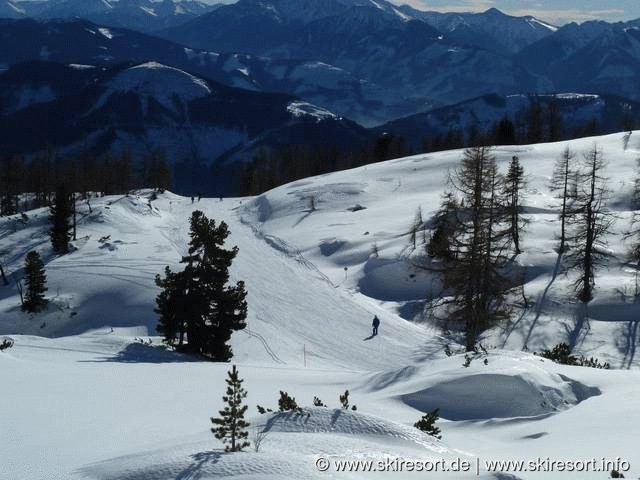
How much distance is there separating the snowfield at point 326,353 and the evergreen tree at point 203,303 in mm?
1413

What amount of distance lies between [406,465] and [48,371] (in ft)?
36.5

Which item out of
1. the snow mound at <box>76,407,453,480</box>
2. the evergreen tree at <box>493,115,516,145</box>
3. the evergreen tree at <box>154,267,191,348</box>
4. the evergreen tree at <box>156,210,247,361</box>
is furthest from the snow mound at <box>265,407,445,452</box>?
the evergreen tree at <box>493,115,516,145</box>

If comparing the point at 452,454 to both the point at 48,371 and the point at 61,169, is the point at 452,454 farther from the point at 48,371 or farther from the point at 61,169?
the point at 61,169

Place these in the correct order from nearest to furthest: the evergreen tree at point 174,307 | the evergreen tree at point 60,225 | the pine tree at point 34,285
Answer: the evergreen tree at point 174,307 → the pine tree at point 34,285 → the evergreen tree at point 60,225

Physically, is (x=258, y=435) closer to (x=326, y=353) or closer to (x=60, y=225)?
(x=326, y=353)

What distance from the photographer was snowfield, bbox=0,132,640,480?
28.9 feet

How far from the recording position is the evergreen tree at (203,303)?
27031mm

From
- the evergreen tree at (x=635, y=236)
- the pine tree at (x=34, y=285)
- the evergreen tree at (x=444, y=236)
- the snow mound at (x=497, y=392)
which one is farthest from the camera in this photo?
the evergreen tree at (x=635, y=236)

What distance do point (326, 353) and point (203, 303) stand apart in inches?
334

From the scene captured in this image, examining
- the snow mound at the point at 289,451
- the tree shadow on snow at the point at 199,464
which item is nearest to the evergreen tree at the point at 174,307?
the snow mound at the point at 289,451

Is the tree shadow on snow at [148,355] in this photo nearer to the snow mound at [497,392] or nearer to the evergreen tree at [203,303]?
the evergreen tree at [203,303]

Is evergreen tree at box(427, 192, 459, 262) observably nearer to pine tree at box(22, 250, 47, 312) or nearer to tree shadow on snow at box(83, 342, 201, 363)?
tree shadow on snow at box(83, 342, 201, 363)

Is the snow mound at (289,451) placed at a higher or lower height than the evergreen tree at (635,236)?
lower

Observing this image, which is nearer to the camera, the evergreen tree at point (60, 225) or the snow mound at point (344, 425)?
the snow mound at point (344, 425)
